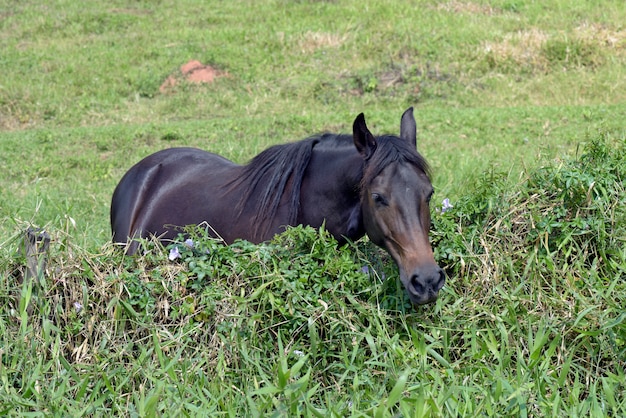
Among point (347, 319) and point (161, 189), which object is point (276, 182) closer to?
point (347, 319)

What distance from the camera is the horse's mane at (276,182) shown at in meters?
5.00

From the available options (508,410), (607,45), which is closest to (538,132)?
(607,45)

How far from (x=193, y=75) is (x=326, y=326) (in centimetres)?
1163

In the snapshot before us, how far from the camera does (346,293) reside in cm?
425

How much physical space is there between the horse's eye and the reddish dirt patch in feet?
36.7

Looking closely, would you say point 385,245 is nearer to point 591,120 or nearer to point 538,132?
point 538,132

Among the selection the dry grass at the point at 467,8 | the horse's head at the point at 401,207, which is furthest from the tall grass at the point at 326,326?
the dry grass at the point at 467,8

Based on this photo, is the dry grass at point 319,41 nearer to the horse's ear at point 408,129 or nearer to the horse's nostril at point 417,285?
the horse's ear at point 408,129

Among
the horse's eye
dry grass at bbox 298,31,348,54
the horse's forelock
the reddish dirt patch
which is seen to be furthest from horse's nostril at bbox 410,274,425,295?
dry grass at bbox 298,31,348,54

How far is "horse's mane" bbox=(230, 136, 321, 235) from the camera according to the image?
500 cm

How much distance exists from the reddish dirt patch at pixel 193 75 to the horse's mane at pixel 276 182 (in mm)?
10023

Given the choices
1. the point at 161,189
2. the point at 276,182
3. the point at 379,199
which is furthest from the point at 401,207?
the point at 161,189

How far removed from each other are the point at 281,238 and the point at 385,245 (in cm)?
64

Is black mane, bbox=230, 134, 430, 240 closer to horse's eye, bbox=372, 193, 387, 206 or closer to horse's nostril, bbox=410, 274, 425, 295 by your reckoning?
horse's eye, bbox=372, 193, 387, 206
